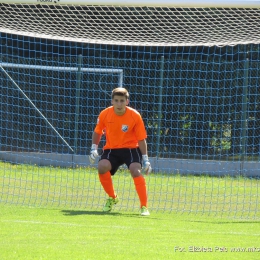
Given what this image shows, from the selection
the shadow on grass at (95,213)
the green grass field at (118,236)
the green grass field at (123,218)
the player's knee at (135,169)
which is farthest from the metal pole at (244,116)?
the shadow on grass at (95,213)

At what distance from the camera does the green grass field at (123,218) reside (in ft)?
23.0

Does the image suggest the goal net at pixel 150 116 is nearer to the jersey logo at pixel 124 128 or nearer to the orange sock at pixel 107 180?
the orange sock at pixel 107 180

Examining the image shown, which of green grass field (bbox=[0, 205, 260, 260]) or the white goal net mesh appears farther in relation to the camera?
the white goal net mesh

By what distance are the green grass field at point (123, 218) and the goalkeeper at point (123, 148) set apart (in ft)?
1.31

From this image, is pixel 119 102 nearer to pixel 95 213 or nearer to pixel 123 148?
pixel 123 148

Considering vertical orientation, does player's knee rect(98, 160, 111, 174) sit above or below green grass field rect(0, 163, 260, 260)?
above

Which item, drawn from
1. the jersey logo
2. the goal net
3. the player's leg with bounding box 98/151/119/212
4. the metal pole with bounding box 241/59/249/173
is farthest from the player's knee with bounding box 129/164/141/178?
the metal pole with bounding box 241/59/249/173

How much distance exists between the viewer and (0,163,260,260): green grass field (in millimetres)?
7008

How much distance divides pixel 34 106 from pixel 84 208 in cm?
616

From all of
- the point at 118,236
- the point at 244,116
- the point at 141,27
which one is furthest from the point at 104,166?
the point at 244,116

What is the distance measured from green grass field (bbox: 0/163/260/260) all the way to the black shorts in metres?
0.68

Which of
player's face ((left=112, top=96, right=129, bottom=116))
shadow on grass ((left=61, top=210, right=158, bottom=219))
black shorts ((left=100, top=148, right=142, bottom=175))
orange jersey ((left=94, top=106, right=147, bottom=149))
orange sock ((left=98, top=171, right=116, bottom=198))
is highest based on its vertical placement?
player's face ((left=112, top=96, right=129, bottom=116))

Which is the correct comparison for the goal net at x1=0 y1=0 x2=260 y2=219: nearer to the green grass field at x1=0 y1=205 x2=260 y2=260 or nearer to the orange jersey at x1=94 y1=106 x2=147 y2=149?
the orange jersey at x1=94 y1=106 x2=147 y2=149

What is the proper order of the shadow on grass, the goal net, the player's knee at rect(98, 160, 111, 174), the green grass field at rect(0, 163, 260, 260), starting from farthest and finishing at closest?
the goal net, the player's knee at rect(98, 160, 111, 174), the shadow on grass, the green grass field at rect(0, 163, 260, 260)
